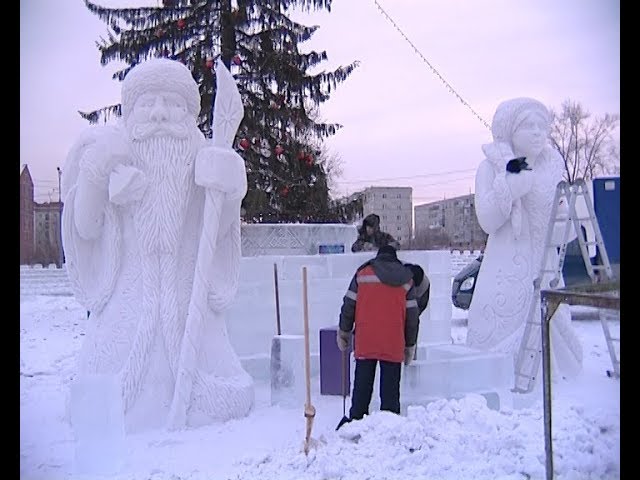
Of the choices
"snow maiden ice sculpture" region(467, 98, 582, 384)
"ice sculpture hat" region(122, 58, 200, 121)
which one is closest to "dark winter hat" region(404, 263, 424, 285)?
"snow maiden ice sculpture" region(467, 98, 582, 384)

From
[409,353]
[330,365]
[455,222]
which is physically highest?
[455,222]

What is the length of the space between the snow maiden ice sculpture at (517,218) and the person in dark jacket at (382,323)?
1732 mm

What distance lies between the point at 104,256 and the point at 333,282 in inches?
100

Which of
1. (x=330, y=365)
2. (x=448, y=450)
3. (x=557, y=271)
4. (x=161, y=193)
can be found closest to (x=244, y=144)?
(x=330, y=365)

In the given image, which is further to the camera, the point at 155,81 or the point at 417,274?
the point at 155,81

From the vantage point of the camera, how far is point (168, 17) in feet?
30.7

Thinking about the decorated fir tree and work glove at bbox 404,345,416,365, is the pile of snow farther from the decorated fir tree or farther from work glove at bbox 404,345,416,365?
the decorated fir tree

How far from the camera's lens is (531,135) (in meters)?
5.55

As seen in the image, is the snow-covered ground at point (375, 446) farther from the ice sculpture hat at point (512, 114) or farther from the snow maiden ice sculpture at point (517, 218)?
the ice sculpture hat at point (512, 114)

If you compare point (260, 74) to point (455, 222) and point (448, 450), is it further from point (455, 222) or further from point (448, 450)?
point (455, 222)

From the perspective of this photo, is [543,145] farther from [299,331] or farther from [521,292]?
[299,331]

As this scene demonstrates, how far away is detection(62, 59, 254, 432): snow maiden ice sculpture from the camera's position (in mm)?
4223

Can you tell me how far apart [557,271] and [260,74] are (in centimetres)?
583

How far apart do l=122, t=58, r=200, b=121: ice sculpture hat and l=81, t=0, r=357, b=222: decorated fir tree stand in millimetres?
4439
